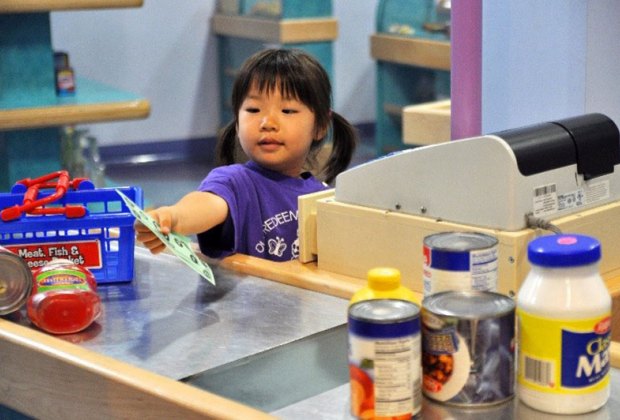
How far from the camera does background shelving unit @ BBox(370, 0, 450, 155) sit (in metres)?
6.08

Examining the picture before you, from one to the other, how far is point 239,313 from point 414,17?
4.80 m

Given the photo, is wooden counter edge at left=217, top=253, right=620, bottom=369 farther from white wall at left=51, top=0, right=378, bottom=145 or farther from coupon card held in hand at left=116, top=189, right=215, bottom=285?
white wall at left=51, top=0, right=378, bottom=145

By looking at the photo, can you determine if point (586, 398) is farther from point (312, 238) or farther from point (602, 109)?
point (602, 109)

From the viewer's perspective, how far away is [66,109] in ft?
12.6

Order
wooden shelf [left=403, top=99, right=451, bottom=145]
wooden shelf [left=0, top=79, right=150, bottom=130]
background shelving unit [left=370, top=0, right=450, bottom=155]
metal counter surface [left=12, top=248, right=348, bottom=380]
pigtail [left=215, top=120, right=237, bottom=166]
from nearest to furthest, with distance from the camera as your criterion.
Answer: metal counter surface [left=12, top=248, right=348, bottom=380] < pigtail [left=215, top=120, right=237, bottom=166] < wooden shelf [left=403, top=99, right=451, bottom=145] < wooden shelf [left=0, top=79, right=150, bottom=130] < background shelving unit [left=370, top=0, right=450, bottom=155]

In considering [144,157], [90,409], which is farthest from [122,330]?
[144,157]

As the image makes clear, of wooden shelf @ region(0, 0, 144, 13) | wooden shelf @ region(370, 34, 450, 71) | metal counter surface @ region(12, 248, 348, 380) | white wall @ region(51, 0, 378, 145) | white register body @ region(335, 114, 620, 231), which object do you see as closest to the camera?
metal counter surface @ region(12, 248, 348, 380)

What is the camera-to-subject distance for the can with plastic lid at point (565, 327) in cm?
117

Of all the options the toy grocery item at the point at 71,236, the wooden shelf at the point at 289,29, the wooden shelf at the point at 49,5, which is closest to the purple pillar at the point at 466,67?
the toy grocery item at the point at 71,236

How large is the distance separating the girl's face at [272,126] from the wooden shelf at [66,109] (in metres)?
1.83

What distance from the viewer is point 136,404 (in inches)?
52.2

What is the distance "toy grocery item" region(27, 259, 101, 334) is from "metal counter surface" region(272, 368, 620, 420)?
431mm

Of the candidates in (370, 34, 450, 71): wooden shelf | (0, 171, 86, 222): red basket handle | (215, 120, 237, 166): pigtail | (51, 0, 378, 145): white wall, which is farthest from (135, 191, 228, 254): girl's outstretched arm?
(51, 0, 378, 145): white wall

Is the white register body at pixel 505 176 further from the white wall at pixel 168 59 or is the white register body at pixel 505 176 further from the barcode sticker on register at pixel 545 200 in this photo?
the white wall at pixel 168 59
